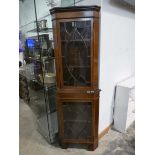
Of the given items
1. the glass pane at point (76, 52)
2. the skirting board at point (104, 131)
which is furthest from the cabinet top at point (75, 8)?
the skirting board at point (104, 131)

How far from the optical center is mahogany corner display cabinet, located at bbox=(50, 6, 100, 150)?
1.62 meters

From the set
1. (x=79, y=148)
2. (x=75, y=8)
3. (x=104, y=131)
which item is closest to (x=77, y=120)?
(x=79, y=148)

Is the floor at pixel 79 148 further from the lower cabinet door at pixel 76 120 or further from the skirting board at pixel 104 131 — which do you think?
the lower cabinet door at pixel 76 120

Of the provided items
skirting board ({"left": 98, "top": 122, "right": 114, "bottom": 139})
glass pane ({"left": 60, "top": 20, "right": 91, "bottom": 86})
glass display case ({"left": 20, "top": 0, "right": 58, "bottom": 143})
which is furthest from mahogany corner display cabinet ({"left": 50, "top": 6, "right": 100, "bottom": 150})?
glass display case ({"left": 20, "top": 0, "right": 58, "bottom": 143})

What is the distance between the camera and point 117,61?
242 centimetres

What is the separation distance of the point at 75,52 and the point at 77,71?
232 mm

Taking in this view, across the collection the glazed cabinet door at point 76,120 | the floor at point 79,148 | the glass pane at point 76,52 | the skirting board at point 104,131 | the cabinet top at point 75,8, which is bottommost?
the floor at point 79,148

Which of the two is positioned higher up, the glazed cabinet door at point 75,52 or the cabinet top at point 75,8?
the cabinet top at point 75,8

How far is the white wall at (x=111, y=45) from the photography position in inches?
77.1

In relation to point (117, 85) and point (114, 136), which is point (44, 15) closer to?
point (117, 85)

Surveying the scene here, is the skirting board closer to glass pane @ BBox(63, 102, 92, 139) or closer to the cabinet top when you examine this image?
glass pane @ BBox(63, 102, 92, 139)

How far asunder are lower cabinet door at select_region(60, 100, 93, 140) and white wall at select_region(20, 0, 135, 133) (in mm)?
314

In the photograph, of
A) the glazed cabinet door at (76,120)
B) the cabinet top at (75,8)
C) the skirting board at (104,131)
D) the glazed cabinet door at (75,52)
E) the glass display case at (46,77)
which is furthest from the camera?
the skirting board at (104,131)
